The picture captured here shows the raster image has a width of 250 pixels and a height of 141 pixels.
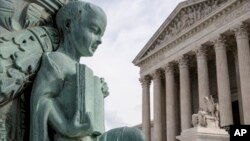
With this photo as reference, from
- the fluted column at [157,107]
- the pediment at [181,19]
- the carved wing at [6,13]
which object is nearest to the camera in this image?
the carved wing at [6,13]

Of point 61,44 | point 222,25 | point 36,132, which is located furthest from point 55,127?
point 222,25

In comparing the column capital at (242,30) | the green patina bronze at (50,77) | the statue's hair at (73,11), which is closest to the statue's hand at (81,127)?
the green patina bronze at (50,77)

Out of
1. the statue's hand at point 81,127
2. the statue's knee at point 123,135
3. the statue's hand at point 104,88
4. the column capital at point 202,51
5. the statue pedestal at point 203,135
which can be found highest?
the column capital at point 202,51

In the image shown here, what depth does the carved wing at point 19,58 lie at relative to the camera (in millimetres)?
2428

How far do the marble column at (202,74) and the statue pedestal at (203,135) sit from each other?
1448 centimetres

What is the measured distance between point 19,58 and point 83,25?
1.80 ft

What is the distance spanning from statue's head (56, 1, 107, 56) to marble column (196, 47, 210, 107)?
28133 millimetres

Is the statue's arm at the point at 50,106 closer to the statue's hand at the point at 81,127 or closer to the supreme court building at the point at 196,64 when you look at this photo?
the statue's hand at the point at 81,127

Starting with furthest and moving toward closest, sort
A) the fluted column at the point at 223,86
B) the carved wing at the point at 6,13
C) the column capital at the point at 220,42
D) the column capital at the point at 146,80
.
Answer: the column capital at the point at 146,80, the column capital at the point at 220,42, the fluted column at the point at 223,86, the carved wing at the point at 6,13

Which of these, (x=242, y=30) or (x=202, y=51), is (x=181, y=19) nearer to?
(x=202, y=51)

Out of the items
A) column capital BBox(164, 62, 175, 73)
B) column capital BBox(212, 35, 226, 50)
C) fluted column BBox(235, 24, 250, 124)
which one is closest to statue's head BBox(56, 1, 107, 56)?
fluted column BBox(235, 24, 250, 124)

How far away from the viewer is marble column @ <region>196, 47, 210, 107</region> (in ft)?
99.9

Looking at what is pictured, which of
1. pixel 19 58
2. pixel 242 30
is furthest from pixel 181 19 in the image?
pixel 19 58

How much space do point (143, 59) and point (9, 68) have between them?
37.6 meters
